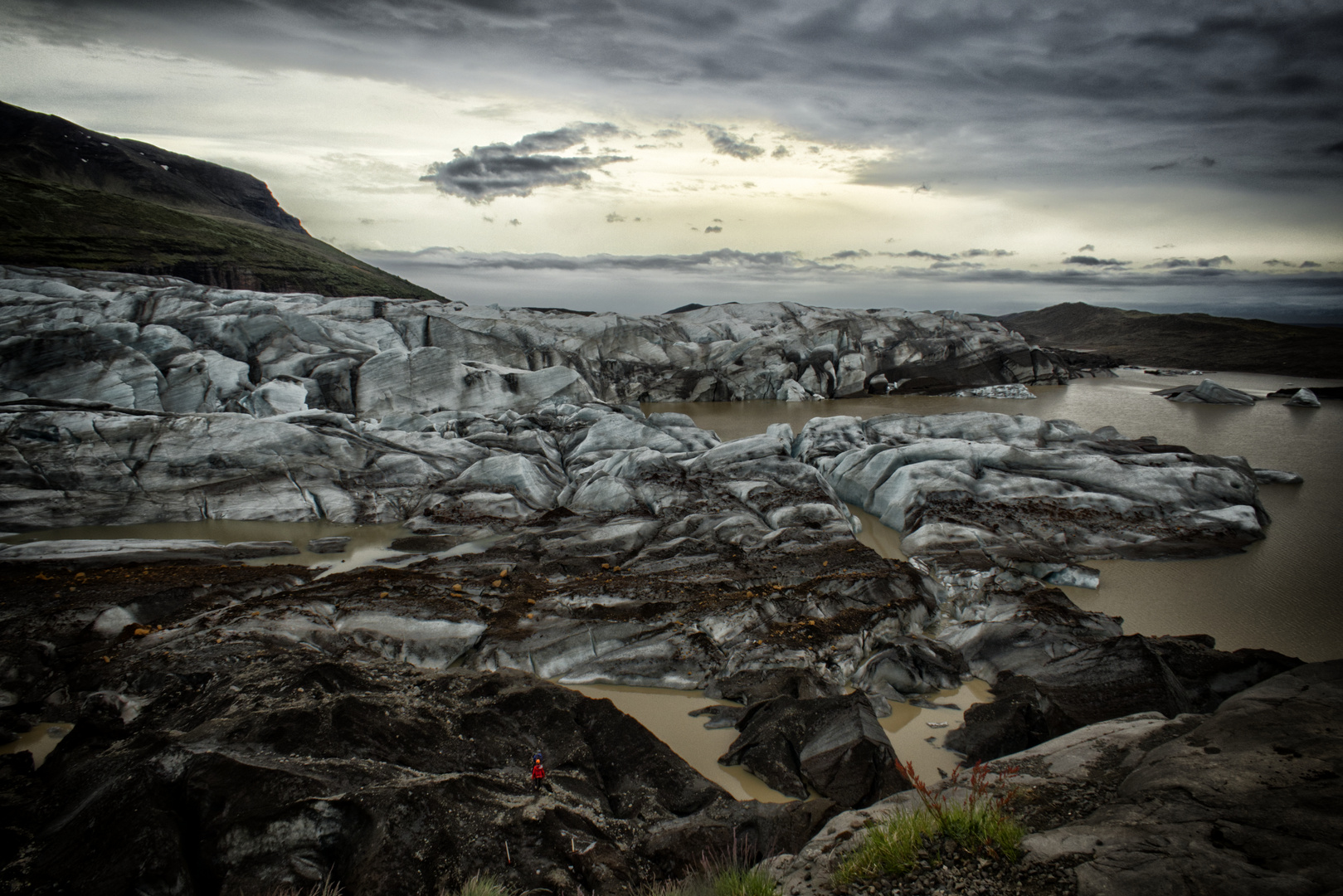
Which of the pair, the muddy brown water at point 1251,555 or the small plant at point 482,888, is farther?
the muddy brown water at point 1251,555

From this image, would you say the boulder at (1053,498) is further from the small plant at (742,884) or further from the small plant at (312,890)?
the small plant at (312,890)

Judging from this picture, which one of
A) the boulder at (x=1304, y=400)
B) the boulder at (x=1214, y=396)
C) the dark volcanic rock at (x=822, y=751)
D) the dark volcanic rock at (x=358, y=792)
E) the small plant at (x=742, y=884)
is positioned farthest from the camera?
the boulder at (x=1214, y=396)

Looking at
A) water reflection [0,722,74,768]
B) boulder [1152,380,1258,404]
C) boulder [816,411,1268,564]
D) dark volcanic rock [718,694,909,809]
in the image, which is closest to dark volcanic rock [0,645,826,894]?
dark volcanic rock [718,694,909,809]

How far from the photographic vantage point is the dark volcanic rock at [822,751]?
7.10m

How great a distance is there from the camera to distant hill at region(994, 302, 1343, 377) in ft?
225

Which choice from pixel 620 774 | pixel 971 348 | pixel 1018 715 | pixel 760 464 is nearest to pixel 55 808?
pixel 620 774

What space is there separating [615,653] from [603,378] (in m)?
37.4

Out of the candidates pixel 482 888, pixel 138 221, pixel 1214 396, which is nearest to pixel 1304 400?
pixel 1214 396

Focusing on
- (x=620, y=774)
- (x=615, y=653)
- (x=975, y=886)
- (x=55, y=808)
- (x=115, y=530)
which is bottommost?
(x=115, y=530)

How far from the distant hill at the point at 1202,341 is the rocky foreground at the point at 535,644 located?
6219 centimetres

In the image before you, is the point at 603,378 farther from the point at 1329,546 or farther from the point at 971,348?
the point at 1329,546

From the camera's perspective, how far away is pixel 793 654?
10305 millimetres

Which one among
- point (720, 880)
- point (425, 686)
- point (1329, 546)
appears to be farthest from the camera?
point (1329, 546)

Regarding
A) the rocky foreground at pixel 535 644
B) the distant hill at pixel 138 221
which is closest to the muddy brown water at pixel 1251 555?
the rocky foreground at pixel 535 644
